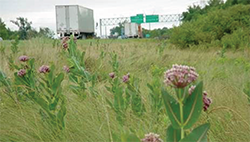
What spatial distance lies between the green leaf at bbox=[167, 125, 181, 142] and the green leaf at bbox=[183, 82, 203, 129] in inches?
2.4

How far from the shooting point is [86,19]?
26969mm

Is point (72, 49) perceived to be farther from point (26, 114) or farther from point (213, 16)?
point (213, 16)

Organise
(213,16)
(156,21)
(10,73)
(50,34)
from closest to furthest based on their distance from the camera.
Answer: (10,73) < (50,34) < (213,16) < (156,21)

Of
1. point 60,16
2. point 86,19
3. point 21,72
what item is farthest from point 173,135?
point 86,19

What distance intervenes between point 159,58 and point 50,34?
400 cm

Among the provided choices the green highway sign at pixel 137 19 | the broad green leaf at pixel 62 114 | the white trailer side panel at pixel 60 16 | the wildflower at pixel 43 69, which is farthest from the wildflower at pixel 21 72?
the green highway sign at pixel 137 19

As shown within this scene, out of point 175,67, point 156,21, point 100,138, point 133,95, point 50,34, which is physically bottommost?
point 100,138

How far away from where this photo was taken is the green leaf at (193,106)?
0.71 metres

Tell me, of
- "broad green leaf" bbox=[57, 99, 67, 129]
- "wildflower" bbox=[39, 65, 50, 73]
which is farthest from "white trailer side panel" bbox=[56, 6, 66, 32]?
"broad green leaf" bbox=[57, 99, 67, 129]

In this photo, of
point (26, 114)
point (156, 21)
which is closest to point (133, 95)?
point (26, 114)

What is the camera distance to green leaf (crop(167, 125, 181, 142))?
0.80 meters

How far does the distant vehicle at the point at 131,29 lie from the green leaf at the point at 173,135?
3880 centimetres

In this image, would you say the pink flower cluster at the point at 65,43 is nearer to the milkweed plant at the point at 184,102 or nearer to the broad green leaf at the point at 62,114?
the broad green leaf at the point at 62,114

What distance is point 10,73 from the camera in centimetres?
357
